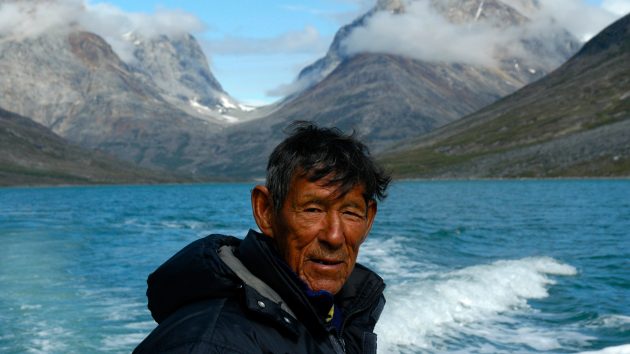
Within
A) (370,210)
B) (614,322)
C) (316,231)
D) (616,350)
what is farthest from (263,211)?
(614,322)

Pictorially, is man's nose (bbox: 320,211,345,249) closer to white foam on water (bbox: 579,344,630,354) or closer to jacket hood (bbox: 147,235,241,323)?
jacket hood (bbox: 147,235,241,323)

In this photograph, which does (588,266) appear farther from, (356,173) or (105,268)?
(356,173)

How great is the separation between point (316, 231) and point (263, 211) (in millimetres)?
452

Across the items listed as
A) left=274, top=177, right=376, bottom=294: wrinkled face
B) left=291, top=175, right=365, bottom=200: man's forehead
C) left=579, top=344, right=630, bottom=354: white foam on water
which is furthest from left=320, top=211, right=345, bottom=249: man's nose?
left=579, top=344, right=630, bottom=354: white foam on water

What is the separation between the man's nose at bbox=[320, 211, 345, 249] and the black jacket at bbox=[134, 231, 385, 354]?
383mm

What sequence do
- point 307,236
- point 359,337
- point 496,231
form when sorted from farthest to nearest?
point 496,231, point 359,337, point 307,236

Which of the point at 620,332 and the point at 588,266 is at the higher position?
the point at 588,266

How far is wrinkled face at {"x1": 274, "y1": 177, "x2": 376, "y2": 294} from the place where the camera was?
191 inches

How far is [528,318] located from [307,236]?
73.8 feet

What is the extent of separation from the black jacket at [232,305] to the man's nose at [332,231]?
383 mm

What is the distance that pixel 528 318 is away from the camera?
25.6 m

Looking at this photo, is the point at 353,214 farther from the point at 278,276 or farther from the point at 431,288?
the point at 431,288

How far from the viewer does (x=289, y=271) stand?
455 centimetres

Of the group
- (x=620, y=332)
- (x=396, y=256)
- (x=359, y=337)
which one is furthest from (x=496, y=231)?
(x=359, y=337)
